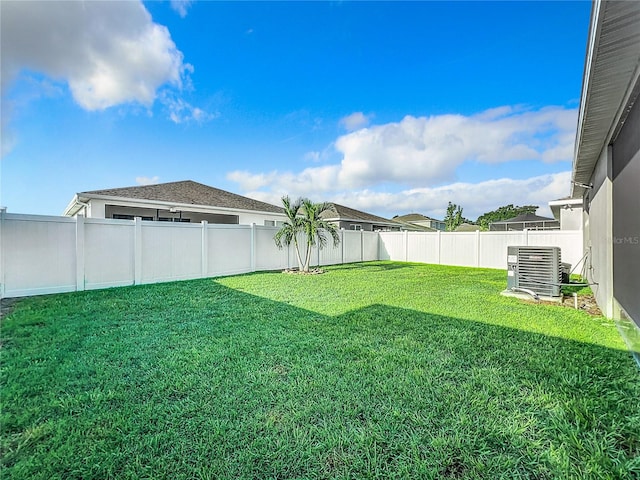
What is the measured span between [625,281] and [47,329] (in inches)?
300

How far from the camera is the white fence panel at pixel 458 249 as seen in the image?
41.6 feet

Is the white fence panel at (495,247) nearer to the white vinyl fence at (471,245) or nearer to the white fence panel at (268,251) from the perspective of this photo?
the white vinyl fence at (471,245)

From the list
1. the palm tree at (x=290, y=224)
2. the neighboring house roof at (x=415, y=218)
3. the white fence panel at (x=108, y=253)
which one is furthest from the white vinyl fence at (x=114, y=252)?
the neighboring house roof at (x=415, y=218)

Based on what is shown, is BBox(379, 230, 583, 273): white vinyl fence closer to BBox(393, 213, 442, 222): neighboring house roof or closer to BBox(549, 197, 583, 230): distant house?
BBox(549, 197, 583, 230): distant house

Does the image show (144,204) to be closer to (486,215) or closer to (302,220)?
→ (302,220)

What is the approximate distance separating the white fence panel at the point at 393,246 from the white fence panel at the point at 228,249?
8138 mm

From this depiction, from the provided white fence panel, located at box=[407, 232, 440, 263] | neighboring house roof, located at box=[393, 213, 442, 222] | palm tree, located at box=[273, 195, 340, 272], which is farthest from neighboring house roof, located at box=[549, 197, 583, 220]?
neighboring house roof, located at box=[393, 213, 442, 222]

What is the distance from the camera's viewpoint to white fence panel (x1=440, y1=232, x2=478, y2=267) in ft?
41.6

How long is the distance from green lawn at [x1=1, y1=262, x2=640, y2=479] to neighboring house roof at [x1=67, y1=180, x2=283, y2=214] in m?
7.58

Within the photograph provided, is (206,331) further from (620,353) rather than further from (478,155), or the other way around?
(478,155)

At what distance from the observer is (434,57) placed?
9.06m

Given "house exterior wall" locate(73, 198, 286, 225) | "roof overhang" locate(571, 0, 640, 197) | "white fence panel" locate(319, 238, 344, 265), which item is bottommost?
"white fence panel" locate(319, 238, 344, 265)

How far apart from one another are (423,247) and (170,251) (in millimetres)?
11202

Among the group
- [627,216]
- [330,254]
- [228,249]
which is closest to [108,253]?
[228,249]
